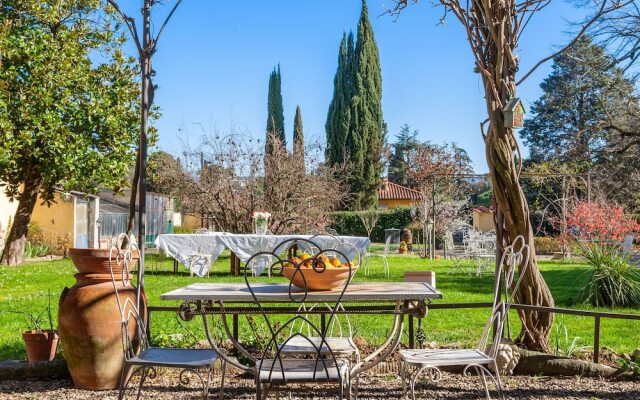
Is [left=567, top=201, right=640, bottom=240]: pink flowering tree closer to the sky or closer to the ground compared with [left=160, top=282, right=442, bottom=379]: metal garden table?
closer to the sky

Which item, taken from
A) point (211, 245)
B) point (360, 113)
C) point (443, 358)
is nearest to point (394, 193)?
point (360, 113)

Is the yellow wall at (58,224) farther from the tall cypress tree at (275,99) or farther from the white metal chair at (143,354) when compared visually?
the tall cypress tree at (275,99)

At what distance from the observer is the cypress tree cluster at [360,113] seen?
→ 99.5ft

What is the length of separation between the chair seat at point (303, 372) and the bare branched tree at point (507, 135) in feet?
6.57

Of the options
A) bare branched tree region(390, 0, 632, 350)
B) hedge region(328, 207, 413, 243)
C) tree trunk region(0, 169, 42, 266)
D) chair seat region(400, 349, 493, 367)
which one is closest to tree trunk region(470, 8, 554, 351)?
bare branched tree region(390, 0, 632, 350)

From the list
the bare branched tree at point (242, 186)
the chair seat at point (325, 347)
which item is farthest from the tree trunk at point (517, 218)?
the bare branched tree at point (242, 186)

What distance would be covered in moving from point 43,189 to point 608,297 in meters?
11.7

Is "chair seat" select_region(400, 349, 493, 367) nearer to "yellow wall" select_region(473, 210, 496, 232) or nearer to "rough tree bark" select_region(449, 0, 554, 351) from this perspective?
"rough tree bark" select_region(449, 0, 554, 351)

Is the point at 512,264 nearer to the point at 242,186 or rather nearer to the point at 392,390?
the point at 392,390

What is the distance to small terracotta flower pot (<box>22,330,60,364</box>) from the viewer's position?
394cm

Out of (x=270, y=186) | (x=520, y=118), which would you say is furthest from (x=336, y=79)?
(x=520, y=118)

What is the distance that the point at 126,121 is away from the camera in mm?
13672

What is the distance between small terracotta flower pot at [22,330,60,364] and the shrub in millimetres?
5316

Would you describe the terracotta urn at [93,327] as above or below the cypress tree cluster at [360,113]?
below
